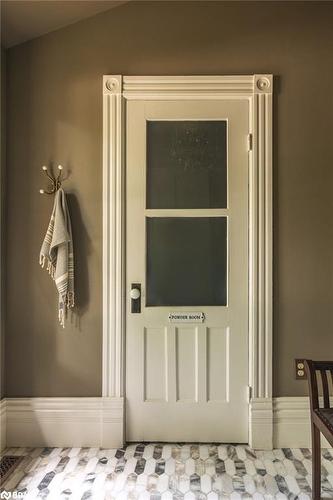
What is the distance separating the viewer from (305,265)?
7.52 feet

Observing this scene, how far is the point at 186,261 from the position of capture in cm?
233

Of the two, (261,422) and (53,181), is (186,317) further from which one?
(53,181)

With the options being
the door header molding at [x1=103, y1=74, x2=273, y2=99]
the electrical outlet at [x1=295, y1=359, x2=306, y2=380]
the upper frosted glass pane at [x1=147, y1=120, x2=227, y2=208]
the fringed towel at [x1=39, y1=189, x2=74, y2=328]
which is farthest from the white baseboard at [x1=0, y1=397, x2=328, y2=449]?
the door header molding at [x1=103, y1=74, x2=273, y2=99]

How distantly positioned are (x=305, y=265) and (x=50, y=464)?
6.06ft

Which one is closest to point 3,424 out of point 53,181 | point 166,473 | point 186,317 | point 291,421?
point 166,473

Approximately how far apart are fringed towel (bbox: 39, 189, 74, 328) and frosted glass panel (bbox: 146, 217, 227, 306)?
466mm

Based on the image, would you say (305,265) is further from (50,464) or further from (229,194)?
(50,464)

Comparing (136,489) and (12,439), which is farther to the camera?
(12,439)

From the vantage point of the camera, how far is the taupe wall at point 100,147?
228cm

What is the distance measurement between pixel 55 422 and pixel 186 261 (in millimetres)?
1257

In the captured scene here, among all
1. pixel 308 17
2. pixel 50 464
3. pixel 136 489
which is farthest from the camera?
pixel 308 17

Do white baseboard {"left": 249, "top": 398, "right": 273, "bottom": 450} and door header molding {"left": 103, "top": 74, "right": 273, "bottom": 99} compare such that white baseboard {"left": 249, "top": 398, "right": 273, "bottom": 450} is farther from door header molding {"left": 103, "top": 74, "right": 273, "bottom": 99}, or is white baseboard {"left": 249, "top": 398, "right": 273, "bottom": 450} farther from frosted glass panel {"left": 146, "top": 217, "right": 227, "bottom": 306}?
door header molding {"left": 103, "top": 74, "right": 273, "bottom": 99}

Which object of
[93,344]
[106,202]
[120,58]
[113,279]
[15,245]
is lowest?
[93,344]

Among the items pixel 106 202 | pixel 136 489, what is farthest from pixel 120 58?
pixel 136 489
